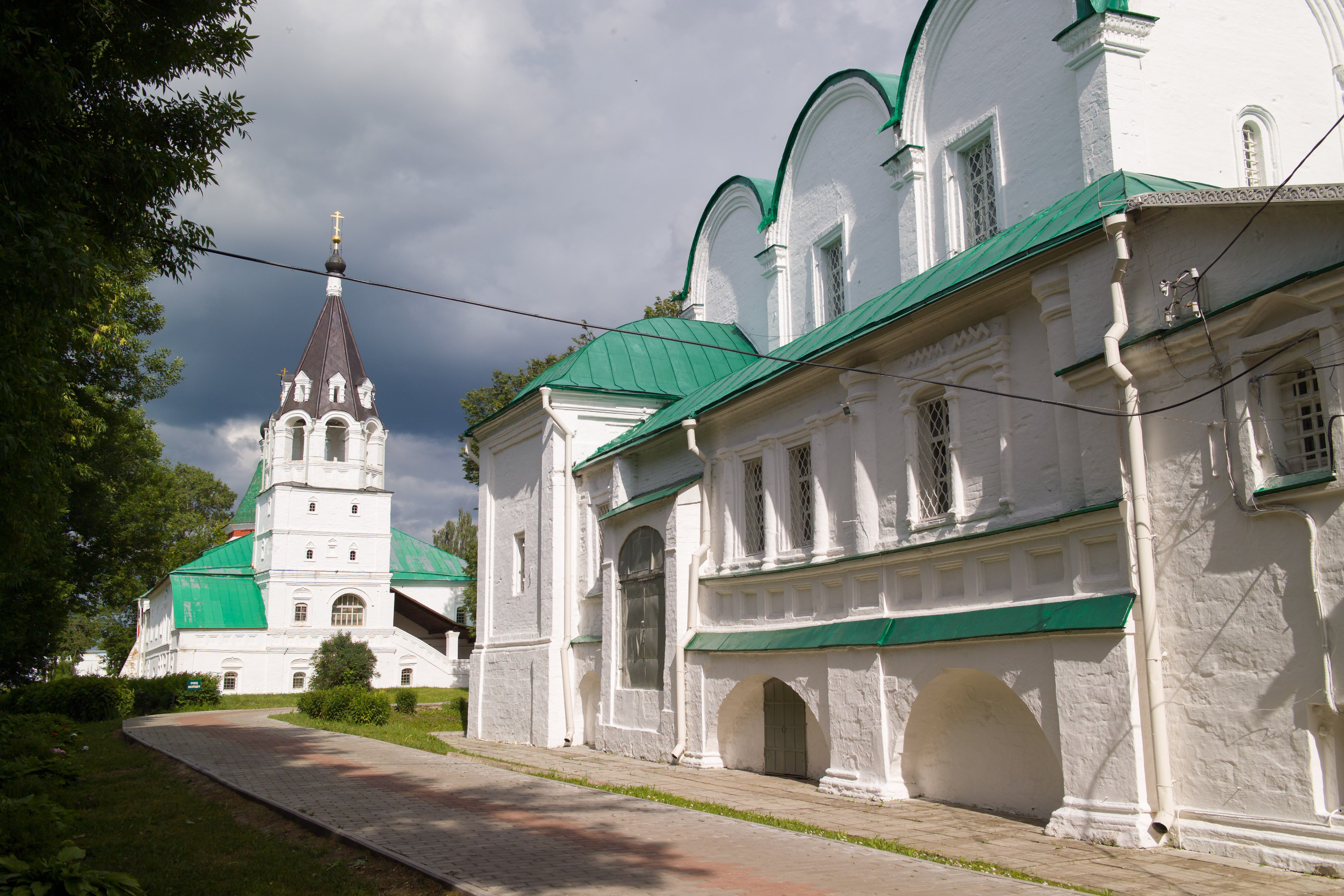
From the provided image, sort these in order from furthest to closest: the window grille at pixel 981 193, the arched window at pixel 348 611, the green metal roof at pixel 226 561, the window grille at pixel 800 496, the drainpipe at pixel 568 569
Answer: the arched window at pixel 348 611, the green metal roof at pixel 226 561, the drainpipe at pixel 568 569, the window grille at pixel 981 193, the window grille at pixel 800 496

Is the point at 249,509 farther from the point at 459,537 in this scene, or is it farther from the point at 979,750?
the point at 979,750

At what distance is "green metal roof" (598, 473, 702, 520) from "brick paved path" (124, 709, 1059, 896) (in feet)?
14.3

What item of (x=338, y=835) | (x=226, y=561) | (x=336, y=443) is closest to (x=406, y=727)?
(x=338, y=835)

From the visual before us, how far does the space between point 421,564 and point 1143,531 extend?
5150 cm

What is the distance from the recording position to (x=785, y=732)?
1318 cm

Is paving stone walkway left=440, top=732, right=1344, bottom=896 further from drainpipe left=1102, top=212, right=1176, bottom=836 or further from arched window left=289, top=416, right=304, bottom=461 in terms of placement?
arched window left=289, top=416, right=304, bottom=461

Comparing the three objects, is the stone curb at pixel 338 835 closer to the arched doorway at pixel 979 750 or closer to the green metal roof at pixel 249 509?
the arched doorway at pixel 979 750

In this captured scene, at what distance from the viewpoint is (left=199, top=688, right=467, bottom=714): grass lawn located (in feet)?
103

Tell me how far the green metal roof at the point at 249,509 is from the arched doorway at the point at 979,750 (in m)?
58.5

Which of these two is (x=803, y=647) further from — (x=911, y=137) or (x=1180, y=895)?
(x=911, y=137)

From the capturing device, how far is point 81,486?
21.6 m

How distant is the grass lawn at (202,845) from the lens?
6539 mm

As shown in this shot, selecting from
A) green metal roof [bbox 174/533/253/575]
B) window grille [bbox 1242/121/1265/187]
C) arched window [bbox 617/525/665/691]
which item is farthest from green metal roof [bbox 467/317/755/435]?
green metal roof [bbox 174/533/253/575]

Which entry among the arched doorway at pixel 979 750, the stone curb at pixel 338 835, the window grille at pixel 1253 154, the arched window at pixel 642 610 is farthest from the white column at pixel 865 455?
the stone curb at pixel 338 835
